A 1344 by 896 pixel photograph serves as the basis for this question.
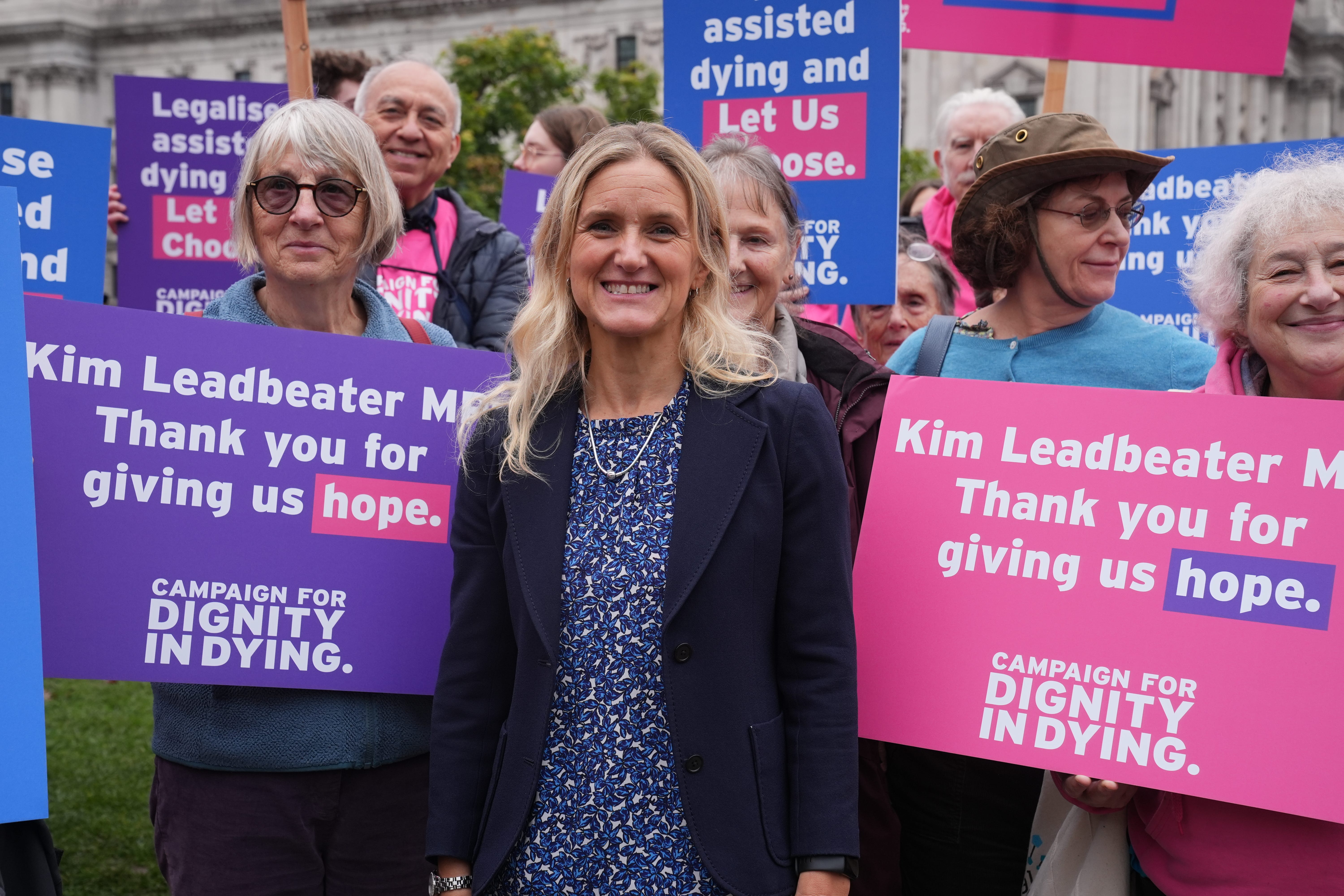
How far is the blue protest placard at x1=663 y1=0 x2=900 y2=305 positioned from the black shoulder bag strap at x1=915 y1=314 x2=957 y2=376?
47.5 inches

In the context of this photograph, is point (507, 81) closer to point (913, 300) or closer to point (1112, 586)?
point (913, 300)

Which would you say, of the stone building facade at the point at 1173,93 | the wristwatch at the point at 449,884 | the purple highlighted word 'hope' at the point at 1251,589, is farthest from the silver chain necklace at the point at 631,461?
the stone building facade at the point at 1173,93

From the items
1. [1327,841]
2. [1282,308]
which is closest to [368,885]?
[1327,841]

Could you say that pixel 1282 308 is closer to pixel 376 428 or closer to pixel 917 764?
Answer: pixel 917 764

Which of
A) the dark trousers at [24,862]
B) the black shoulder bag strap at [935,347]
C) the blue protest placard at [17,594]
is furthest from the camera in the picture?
the black shoulder bag strap at [935,347]

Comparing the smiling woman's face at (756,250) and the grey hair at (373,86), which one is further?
the grey hair at (373,86)

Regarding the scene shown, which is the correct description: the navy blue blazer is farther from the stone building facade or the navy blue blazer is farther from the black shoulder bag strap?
the stone building facade

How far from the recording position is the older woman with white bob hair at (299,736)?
267 centimetres

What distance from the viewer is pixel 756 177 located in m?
3.13

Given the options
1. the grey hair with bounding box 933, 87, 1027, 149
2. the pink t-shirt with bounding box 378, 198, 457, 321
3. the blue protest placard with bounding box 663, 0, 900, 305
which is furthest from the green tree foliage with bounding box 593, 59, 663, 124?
the pink t-shirt with bounding box 378, 198, 457, 321

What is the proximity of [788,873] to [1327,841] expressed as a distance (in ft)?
3.04

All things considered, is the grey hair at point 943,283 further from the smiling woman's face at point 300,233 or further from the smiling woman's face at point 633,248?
the smiling woman's face at point 633,248

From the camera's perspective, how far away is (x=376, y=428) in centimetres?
287

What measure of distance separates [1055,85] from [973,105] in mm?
1646
